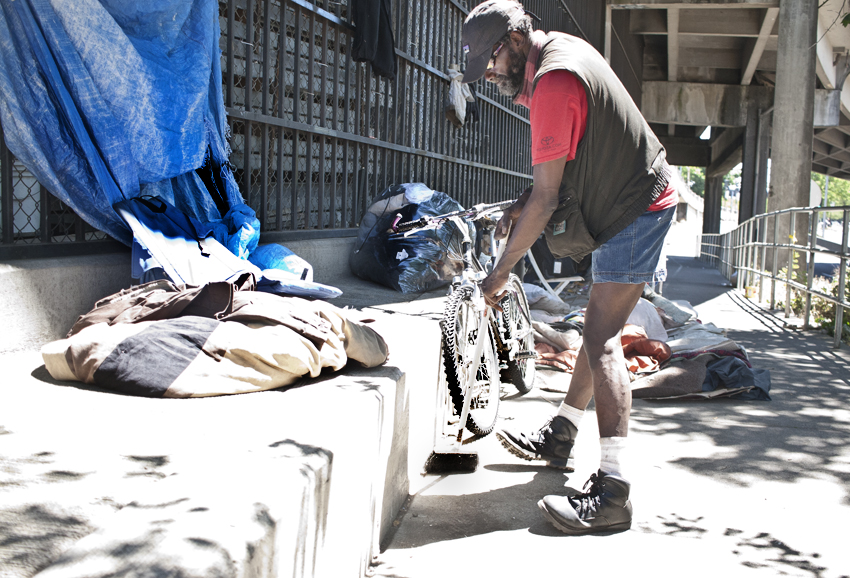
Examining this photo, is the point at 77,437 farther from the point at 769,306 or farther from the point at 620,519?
the point at 769,306

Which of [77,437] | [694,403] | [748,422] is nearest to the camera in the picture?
[77,437]

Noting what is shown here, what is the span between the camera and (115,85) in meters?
3.39

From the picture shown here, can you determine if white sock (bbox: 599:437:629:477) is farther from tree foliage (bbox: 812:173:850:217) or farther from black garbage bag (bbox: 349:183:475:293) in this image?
tree foliage (bbox: 812:173:850:217)

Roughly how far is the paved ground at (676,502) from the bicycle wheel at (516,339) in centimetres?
16

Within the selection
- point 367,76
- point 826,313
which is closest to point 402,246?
point 367,76

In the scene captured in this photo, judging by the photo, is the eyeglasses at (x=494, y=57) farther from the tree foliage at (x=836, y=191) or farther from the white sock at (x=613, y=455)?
the tree foliage at (x=836, y=191)

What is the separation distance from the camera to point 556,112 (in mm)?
2797

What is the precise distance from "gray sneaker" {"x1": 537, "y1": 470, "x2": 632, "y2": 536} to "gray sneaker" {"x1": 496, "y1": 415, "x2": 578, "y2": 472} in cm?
58

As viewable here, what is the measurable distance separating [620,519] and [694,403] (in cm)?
243

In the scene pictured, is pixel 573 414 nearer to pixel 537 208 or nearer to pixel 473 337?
pixel 473 337

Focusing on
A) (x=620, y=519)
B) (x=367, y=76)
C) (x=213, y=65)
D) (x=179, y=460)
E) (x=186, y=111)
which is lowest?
(x=620, y=519)

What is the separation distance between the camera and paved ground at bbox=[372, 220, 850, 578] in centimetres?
260

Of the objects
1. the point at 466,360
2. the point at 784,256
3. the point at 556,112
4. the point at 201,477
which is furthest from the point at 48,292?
the point at 784,256

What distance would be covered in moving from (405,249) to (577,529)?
11.3 feet
